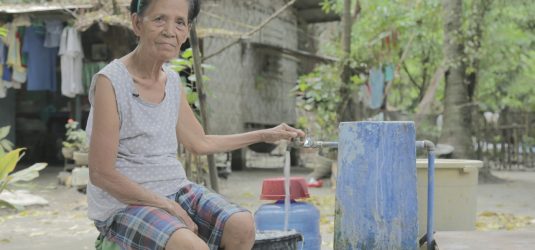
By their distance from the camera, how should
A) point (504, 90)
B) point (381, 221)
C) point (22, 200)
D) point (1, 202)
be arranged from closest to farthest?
point (381, 221), point (1, 202), point (22, 200), point (504, 90)

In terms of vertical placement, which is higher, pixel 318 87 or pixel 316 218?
pixel 318 87

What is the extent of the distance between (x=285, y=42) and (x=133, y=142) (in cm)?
1411

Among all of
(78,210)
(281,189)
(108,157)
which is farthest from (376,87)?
(108,157)

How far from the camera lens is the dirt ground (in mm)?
5238

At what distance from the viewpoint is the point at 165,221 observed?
1954 mm

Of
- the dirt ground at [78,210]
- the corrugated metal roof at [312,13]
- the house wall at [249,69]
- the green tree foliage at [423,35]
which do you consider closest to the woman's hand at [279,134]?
the dirt ground at [78,210]

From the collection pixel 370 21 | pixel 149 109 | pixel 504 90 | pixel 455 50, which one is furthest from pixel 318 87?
pixel 504 90

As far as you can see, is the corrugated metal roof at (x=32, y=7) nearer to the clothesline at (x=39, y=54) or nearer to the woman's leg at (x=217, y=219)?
the clothesline at (x=39, y=54)

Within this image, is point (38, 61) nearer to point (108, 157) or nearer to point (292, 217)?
point (292, 217)

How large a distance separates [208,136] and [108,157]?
65cm

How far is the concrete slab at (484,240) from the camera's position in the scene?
2.92 metres

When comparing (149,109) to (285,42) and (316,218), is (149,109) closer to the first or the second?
(316,218)

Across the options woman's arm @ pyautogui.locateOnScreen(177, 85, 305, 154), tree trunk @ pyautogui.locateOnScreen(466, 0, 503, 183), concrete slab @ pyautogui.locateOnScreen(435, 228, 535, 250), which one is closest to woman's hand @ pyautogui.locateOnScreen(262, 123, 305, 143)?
woman's arm @ pyautogui.locateOnScreen(177, 85, 305, 154)

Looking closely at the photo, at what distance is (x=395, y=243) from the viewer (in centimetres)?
291
